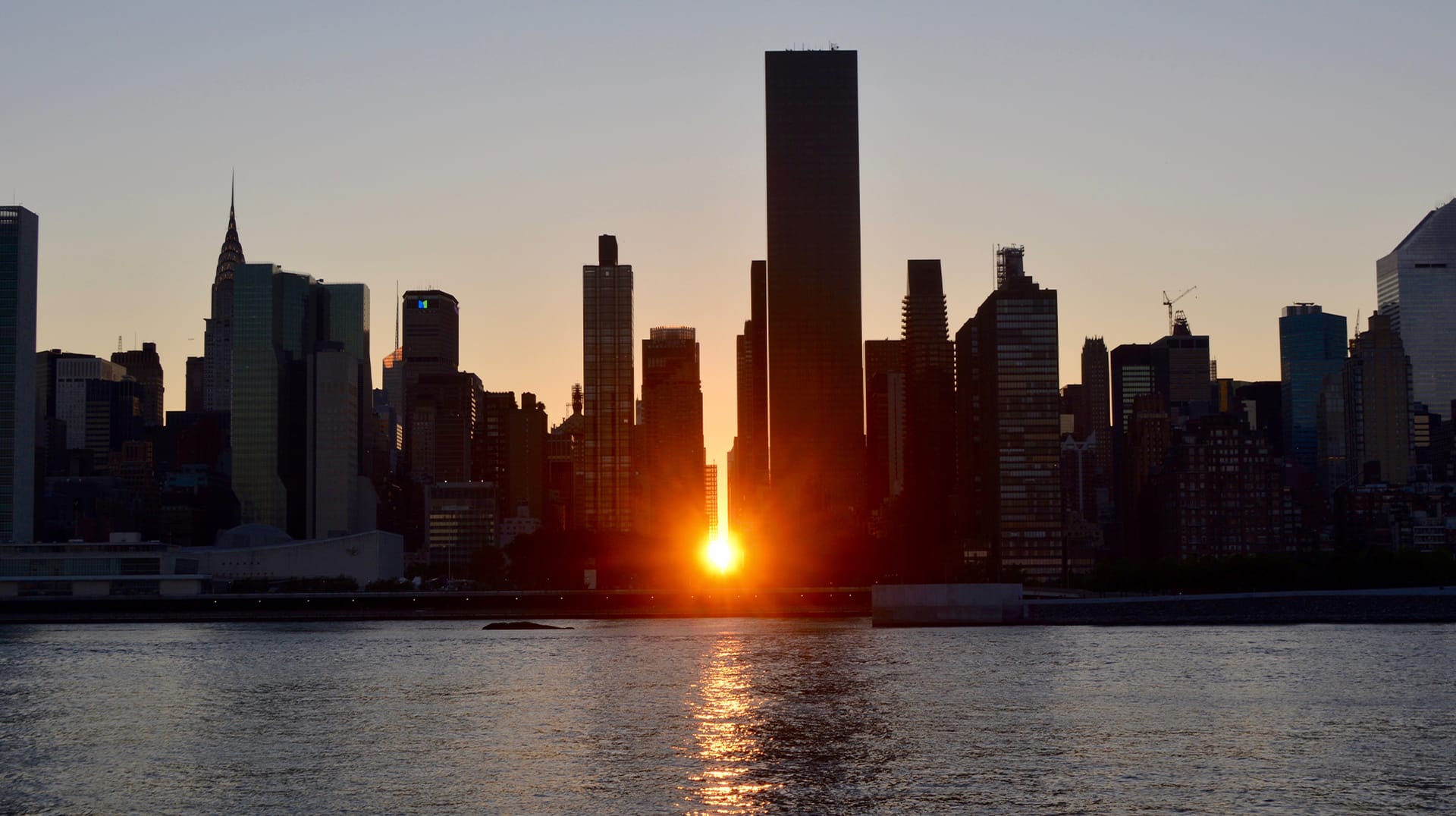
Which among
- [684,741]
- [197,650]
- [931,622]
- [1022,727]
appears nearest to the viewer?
[684,741]

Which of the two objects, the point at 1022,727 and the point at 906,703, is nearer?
the point at 1022,727

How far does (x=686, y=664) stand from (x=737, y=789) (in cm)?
6411

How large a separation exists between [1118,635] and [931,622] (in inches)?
1213

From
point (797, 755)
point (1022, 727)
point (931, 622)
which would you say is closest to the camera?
point (797, 755)

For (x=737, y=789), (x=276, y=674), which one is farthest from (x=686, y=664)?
(x=737, y=789)

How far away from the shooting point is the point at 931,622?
617 feet

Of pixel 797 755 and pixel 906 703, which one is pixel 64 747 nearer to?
pixel 797 755

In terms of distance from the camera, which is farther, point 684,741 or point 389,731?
point 389,731

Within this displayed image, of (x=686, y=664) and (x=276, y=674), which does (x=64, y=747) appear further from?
(x=686, y=664)

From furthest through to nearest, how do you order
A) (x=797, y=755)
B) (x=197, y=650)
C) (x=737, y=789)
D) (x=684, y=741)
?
1. (x=197, y=650)
2. (x=684, y=741)
3. (x=797, y=755)
4. (x=737, y=789)

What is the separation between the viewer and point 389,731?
261ft

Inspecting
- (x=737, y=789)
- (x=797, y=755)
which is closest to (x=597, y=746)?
(x=797, y=755)

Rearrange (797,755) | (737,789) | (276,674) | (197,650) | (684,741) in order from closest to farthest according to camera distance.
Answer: (737,789) < (797,755) < (684,741) < (276,674) < (197,650)

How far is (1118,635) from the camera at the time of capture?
531 feet
